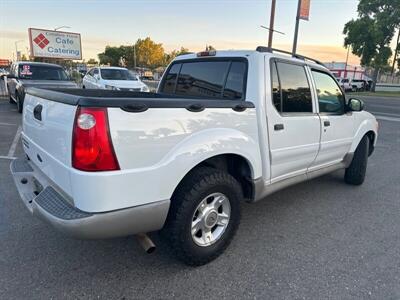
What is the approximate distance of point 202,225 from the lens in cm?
259

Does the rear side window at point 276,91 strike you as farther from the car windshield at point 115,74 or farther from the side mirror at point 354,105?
the car windshield at point 115,74

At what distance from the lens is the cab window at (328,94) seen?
3.72 metres

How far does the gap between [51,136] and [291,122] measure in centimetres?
226

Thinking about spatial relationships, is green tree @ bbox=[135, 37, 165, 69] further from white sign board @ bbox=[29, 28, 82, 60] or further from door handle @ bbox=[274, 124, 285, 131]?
door handle @ bbox=[274, 124, 285, 131]

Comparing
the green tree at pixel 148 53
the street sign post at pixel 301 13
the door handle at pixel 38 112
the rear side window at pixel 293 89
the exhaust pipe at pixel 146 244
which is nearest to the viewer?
the exhaust pipe at pixel 146 244

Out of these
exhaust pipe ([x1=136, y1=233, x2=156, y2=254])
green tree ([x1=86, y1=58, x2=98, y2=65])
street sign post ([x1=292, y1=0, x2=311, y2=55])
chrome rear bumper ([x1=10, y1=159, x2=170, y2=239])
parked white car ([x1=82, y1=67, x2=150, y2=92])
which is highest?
street sign post ([x1=292, y1=0, x2=311, y2=55])

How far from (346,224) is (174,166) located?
2355 millimetres

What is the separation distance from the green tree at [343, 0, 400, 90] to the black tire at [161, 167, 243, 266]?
127 ft

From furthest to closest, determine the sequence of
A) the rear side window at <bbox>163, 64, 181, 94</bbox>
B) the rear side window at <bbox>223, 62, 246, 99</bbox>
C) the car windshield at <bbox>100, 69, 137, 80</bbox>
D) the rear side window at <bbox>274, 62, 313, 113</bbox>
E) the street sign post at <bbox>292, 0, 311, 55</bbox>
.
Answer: the street sign post at <bbox>292, 0, 311, 55</bbox>, the car windshield at <bbox>100, 69, 137, 80</bbox>, the rear side window at <bbox>163, 64, 181, 94</bbox>, the rear side window at <bbox>274, 62, 313, 113</bbox>, the rear side window at <bbox>223, 62, 246, 99</bbox>

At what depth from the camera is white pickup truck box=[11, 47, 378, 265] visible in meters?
1.96

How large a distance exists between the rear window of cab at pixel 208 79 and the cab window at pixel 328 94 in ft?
3.85

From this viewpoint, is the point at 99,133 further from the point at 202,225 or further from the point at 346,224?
the point at 346,224

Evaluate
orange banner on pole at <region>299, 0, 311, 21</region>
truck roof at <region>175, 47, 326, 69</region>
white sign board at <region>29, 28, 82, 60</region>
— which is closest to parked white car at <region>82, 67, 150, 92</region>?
orange banner on pole at <region>299, 0, 311, 21</region>

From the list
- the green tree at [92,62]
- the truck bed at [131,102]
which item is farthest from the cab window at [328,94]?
the green tree at [92,62]
